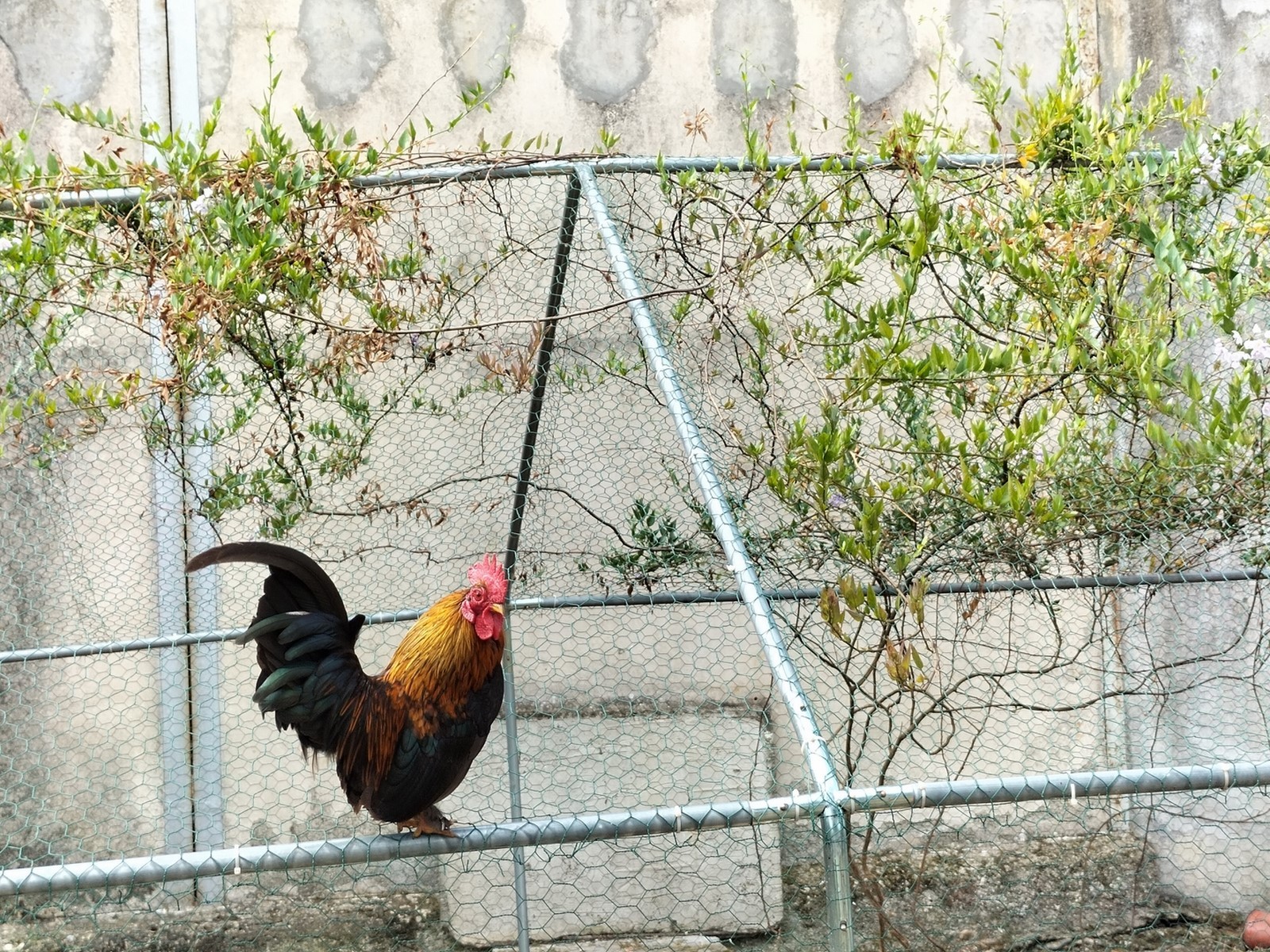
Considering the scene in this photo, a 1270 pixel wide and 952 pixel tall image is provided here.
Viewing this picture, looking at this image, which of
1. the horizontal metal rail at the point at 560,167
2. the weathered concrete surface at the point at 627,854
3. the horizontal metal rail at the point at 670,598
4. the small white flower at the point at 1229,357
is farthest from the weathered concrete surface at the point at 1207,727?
the horizontal metal rail at the point at 560,167

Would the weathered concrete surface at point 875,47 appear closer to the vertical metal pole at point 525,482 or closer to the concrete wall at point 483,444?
the concrete wall at point 483,444

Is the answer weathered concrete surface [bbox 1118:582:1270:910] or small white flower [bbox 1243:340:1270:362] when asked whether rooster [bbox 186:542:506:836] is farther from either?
weathered concrete surface [bbox 1118:582:1270:910]

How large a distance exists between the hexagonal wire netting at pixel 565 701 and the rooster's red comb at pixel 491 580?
0.76 m

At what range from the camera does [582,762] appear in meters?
3.05

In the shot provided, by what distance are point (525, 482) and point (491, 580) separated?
61cm

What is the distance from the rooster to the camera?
202 cm

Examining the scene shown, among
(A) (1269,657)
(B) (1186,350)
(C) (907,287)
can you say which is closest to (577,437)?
(C) (907,287)

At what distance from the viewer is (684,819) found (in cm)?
158

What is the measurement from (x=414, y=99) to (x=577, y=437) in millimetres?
1148

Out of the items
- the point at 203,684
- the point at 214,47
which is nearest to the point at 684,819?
the point at 203,684

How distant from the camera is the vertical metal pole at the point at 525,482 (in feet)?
8.23

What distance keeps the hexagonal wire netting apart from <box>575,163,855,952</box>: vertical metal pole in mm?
684

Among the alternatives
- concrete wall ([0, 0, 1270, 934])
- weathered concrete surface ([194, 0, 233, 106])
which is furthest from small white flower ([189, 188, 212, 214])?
weathered concrete surface ([194, 0, 233, 106])

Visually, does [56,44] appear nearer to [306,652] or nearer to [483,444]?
[483,444]
